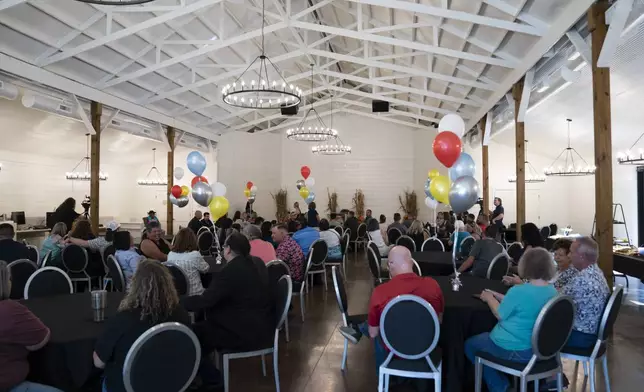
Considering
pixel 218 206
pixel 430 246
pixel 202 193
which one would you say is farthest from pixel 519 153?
pixel 202 193

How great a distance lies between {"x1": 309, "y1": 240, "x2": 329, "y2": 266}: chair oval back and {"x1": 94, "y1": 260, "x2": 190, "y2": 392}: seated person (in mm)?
3843

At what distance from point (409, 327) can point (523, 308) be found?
2.22 feet

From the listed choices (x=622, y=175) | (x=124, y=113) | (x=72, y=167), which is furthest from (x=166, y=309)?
(x=72, y=167)

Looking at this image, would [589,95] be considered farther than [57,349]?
Yes

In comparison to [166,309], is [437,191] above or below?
above

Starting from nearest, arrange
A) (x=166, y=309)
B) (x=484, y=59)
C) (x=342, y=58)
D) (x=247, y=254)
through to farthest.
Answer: (x=166, y=309) < (x=247, y=254) < (x=484, y=59) < (x=342, y=58)

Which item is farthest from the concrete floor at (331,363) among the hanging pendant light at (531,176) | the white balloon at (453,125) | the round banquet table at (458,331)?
the hanging pendant light at (531,176)

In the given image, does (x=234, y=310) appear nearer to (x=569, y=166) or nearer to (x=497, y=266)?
(x=497, y=266)

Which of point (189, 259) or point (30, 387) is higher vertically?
point (189, 259)

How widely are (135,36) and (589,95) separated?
8938 millimetres

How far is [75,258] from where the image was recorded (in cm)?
Answer: 575

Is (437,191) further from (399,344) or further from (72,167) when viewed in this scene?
(72,167)

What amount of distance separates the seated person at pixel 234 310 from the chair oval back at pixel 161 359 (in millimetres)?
739

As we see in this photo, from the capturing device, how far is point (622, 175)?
1237 centimetres
